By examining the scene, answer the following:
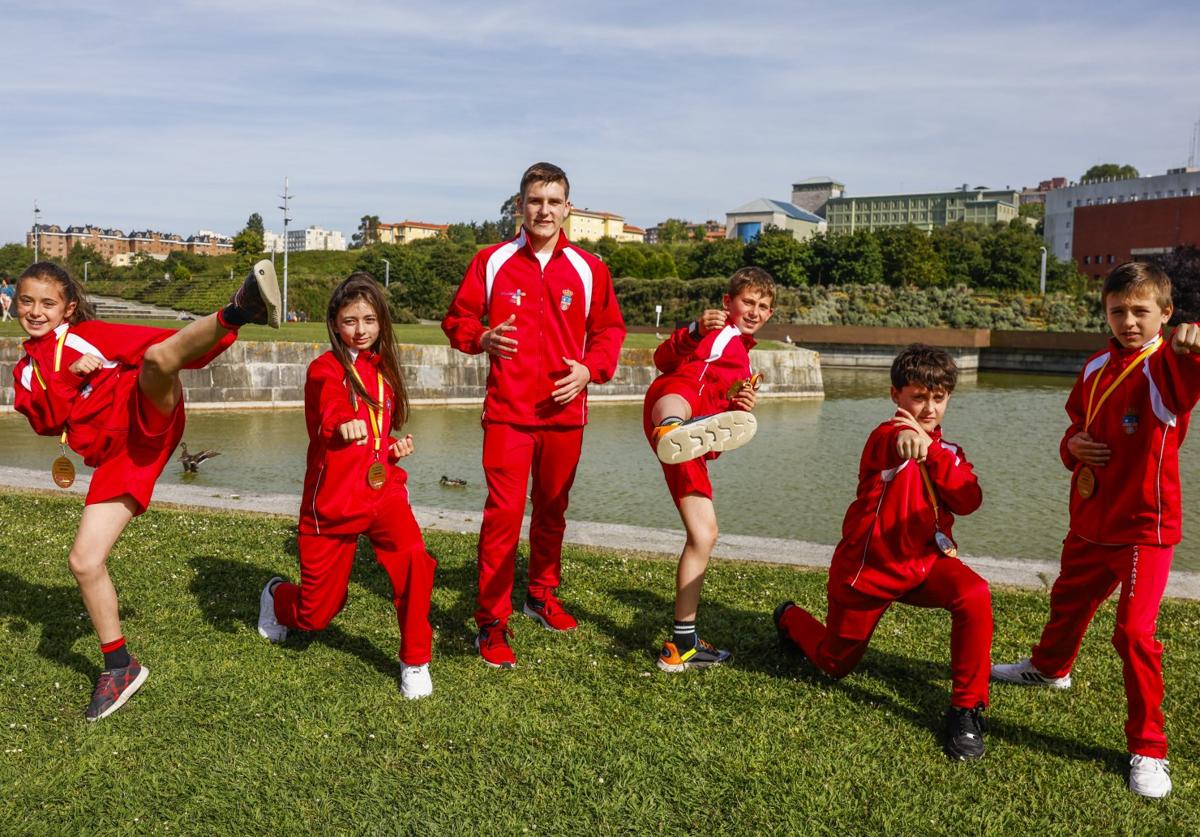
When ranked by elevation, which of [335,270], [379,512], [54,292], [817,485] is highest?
[335,270]

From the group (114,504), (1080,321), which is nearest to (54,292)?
(114,504)

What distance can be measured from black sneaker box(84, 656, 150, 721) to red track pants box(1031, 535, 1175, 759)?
3.84m

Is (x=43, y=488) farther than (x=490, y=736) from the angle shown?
Yes

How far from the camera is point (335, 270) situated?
89.8 metres

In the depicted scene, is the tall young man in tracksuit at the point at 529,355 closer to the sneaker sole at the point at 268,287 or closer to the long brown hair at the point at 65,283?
the sneaker sole at the point at 268,287

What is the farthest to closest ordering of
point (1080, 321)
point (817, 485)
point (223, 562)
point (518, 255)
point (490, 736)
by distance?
point (1080, 321)
point (817, 485)
point (223, 562)
point (518, 255)
point (490, 736)

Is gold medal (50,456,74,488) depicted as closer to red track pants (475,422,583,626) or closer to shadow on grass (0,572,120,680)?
shadow on grass (0,572,120,680)

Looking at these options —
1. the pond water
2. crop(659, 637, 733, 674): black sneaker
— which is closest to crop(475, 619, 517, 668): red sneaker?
crop(659, 637, 733, 674): black sneaker

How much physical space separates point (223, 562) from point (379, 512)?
7.90 ft

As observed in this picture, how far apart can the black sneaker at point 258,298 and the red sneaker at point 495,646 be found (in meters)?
1.88

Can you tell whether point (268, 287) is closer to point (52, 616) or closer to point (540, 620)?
point (540, 620)

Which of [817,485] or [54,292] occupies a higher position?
[54,292]

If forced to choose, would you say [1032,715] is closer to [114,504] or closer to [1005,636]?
[1005,636]

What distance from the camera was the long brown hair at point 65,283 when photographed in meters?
3.91
